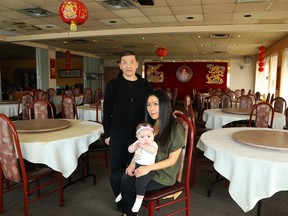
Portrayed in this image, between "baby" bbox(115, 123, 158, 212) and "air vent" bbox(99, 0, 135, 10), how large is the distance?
13.1 ft

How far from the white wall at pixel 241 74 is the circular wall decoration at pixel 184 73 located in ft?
7.54

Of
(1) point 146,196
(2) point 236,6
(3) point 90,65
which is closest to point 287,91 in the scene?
(2) point 236,6

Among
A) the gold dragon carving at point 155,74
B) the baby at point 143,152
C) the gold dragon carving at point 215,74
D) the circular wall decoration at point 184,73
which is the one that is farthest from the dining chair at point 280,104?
the gold dragon carving at point 155,74

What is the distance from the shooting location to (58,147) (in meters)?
2.12

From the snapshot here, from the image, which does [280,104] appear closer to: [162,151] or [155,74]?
[162,151]

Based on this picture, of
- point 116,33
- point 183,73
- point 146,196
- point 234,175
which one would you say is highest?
point 116,33

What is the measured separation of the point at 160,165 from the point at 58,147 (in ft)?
3.17

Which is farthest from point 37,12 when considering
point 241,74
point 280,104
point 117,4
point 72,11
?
point 241,74

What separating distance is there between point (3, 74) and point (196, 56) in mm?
13331

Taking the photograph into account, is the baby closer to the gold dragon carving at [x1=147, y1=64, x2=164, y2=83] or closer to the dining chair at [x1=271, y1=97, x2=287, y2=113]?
the dining chair at [x1=271, y1=97, x2=287, y2=113]

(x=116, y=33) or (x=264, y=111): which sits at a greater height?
(x=116, y=33)

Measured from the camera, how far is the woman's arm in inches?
64.5

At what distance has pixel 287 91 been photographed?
25.7 ft

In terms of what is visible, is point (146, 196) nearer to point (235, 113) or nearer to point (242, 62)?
point (235, 113)
